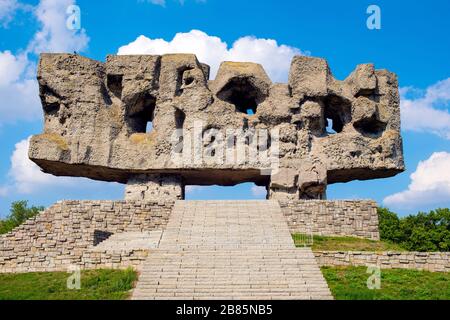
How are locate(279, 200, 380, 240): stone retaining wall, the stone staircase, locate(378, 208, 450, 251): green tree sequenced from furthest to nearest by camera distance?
locate(378, 208, 450, 251): green tree
locate(279, 200, 380, 240): stone retaining wall
the stone staircase

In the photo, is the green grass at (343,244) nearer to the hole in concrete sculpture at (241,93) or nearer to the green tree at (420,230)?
the hole in concrete sculpture at (241,93)

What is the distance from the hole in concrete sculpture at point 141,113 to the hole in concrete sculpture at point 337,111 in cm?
700

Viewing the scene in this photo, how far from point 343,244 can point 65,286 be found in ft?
26.2

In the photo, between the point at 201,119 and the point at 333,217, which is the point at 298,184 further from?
the point at 201,119

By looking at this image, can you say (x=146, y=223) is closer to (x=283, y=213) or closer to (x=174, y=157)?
(x=174, y=157)

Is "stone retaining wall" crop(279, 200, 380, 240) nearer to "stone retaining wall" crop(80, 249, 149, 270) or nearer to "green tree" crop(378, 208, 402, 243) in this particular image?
"stone retaining wall" crop(80, 249, 149, 270)

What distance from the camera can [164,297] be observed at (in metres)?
10.5

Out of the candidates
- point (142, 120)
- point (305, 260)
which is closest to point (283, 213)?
point (305, 260)

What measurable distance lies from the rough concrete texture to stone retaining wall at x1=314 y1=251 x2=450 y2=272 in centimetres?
625

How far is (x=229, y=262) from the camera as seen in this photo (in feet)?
40.7

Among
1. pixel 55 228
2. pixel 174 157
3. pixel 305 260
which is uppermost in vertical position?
pixel 174 157

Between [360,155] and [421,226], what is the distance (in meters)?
12.9

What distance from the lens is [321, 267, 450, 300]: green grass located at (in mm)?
10789

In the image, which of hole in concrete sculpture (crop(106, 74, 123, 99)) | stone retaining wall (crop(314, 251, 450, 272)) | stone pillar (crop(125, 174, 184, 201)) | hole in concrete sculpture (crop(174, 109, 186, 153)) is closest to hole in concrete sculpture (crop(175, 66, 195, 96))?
hole in concrete sculpture (crop(174, 109, 186, 153))
